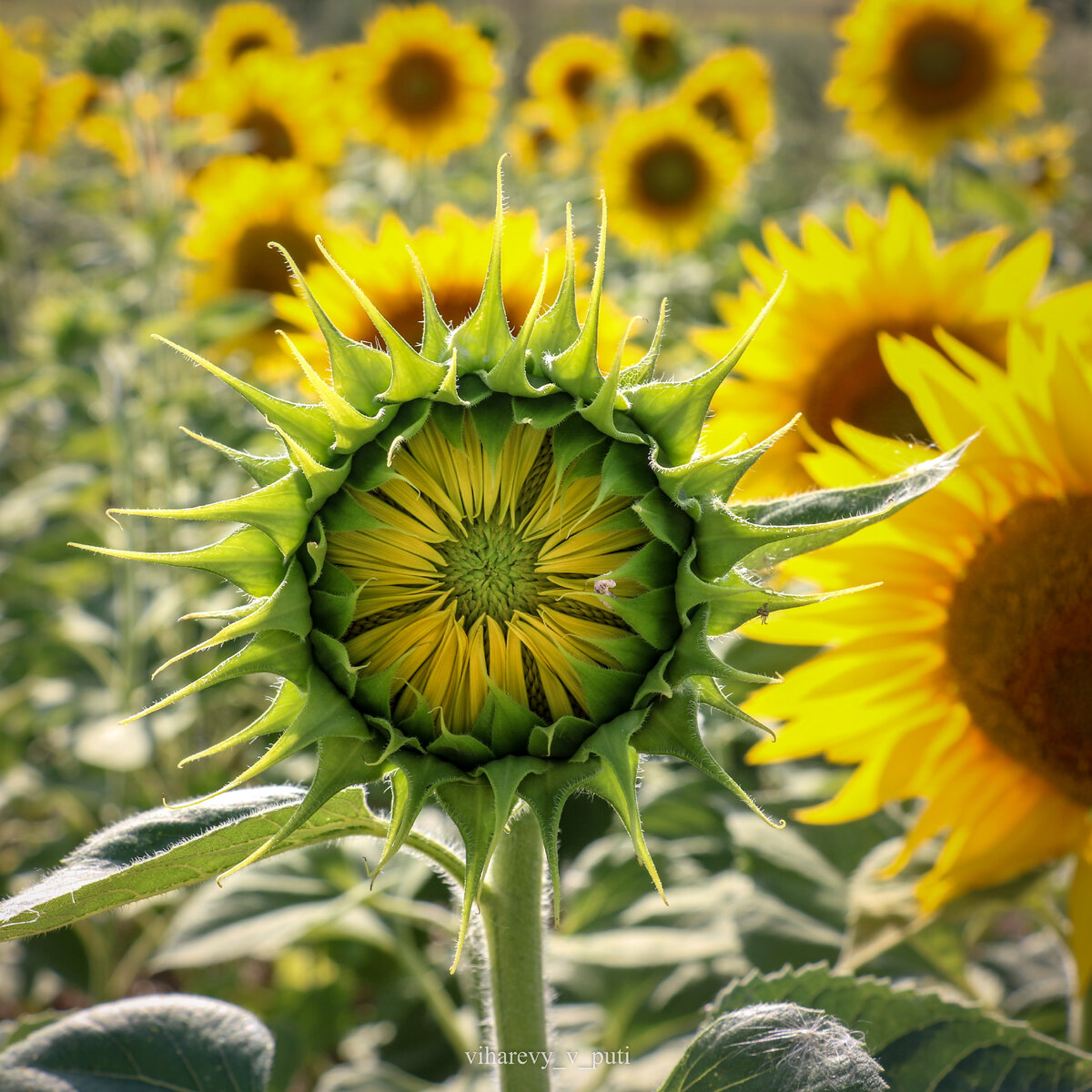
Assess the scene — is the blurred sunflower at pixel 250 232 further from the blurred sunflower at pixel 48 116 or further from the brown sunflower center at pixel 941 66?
the brown sunflower center at pixel 941 66

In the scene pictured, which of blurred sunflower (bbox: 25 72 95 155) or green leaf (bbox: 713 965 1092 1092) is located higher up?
blurred sunflower (bbox: 25 72 95 155)

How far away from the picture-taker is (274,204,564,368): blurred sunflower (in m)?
1.96

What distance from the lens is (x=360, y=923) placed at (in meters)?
1.75

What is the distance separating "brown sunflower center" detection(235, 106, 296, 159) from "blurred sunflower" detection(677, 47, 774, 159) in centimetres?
171

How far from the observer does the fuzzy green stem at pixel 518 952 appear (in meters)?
0.85

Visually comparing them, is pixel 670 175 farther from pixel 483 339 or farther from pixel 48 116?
pixel 483 339

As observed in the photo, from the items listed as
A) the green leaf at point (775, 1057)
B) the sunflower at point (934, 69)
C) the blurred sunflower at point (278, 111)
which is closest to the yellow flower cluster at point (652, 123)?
the sunflower at point (934, 69)

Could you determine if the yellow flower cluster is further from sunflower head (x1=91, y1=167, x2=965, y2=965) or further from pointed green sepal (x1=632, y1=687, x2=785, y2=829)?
pointed green sepal (x1=632, y1=687, x2=785, y2=829)

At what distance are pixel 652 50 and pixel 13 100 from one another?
9.10 feet

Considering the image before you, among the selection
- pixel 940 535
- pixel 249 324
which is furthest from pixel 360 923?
pixel 249 324

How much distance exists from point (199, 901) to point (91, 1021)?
0.69 meters

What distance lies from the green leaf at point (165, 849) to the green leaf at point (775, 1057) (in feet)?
1.03

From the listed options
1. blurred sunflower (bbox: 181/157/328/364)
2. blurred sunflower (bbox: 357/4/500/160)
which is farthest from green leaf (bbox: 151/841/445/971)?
blurred sunflower (bbox: 357/4/500/160)

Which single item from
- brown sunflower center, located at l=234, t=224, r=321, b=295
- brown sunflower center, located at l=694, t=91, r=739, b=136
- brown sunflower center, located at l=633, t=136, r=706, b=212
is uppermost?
brown sunflower center, located at l=694, t=91, r=739, b=136
